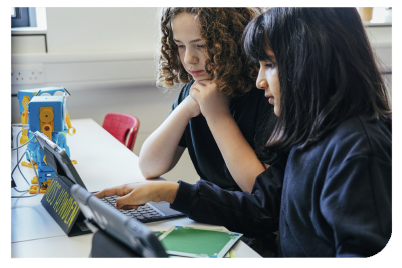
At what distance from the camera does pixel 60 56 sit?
1942mm

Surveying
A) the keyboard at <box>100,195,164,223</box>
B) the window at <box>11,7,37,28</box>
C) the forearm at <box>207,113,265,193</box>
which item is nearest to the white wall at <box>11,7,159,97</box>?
the window at <box>11,7,37,28</box>

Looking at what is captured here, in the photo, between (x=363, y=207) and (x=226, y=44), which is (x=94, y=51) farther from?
(x=363, y=207)

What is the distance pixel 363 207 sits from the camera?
53 centimetres

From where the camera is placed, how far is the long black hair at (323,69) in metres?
0.62

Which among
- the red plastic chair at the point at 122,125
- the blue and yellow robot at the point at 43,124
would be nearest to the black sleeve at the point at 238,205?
the blue and yellow robot at the point at 43,124

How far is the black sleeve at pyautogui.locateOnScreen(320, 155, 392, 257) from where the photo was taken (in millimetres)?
526

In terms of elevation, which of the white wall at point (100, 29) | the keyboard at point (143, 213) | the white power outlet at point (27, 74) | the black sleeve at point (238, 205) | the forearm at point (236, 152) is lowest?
the keyboard at point (143, 213)

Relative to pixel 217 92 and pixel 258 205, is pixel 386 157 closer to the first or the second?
pixel 258 205

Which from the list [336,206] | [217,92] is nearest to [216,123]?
[217,92]

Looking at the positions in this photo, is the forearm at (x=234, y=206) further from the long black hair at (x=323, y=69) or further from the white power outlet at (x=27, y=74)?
the white power outlet at (x=27, y=74)

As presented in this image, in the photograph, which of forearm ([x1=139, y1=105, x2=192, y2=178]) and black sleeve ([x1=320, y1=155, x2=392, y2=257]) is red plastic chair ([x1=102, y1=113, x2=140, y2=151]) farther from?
black sleeve ([x1=320, y1=155, x2=392, y2=257])

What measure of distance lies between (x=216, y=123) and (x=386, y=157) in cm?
50

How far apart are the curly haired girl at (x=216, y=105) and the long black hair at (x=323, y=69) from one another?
23cm

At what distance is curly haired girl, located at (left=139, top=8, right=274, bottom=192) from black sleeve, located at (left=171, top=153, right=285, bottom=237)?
0.30 feet
